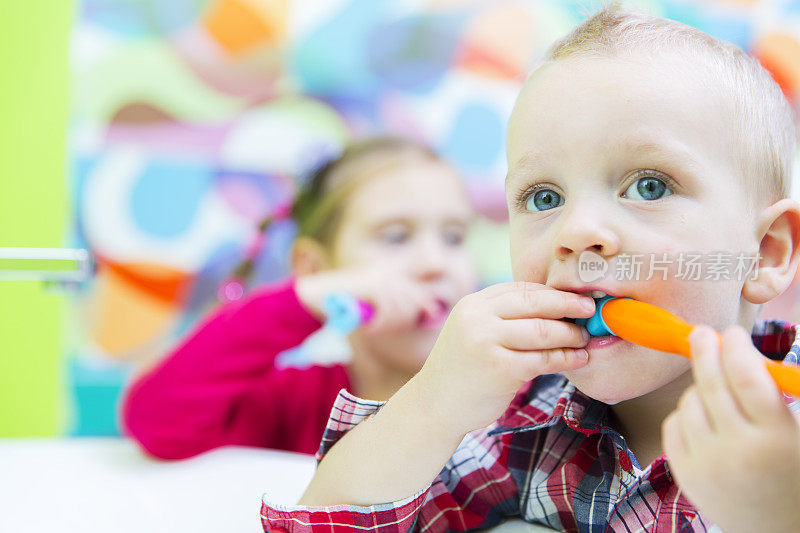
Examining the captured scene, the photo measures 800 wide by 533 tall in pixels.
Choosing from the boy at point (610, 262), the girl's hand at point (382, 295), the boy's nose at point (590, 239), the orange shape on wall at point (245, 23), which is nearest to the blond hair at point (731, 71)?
the boy at point (610, 262)

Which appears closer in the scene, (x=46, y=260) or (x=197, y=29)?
(x=46, y=260)

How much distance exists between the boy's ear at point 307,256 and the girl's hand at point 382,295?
19 centimetres

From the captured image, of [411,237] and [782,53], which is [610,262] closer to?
[411,237]

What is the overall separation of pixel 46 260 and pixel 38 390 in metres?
0.81

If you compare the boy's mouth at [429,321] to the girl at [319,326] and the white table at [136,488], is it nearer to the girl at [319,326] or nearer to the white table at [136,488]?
the girl at [319,326]

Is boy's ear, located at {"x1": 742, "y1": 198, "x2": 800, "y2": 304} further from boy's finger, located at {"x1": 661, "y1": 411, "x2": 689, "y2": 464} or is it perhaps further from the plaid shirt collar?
boy's finger, located at {"x1": 661, "y1": 411, "x2": 689, "y2": 464}

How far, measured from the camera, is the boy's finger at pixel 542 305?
17.5 inches

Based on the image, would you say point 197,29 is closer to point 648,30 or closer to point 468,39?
point 468,39

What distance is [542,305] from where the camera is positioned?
45 centimetres

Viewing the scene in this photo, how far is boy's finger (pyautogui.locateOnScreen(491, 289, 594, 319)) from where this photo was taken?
0.44 metres

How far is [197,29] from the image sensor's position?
4.24 ft

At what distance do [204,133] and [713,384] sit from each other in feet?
3.66

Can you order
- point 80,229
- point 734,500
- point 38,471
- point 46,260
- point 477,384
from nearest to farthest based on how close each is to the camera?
→ point 734,500 < point 477,384 < point 46,260 < point 38,471 < point 80,229

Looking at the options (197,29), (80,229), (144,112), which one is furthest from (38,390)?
(197,29)
